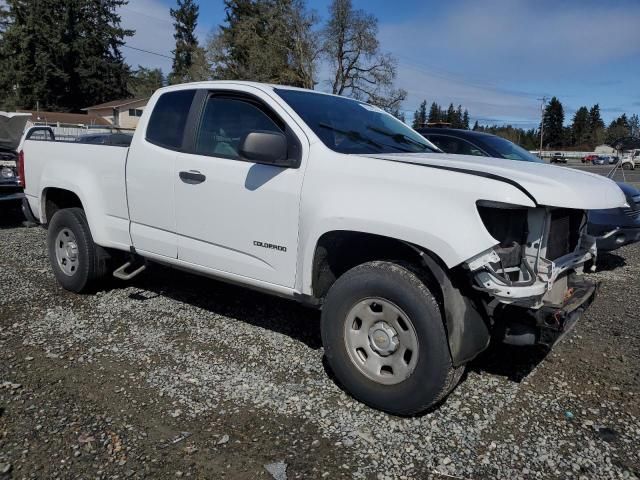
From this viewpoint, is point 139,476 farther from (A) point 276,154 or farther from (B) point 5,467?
(A) point 276,154

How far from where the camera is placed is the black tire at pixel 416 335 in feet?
9.95

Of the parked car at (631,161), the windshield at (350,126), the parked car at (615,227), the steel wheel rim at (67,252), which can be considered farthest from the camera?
the parked car at (631,161)

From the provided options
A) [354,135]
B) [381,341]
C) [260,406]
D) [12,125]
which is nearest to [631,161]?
[12,125]

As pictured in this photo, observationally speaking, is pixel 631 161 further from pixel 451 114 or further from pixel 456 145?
pixel 451 114

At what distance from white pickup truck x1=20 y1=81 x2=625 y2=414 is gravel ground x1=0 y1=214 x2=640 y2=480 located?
34cm

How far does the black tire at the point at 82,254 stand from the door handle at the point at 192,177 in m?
1.57

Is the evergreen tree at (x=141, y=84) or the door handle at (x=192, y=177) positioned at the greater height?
the evergreen tree at (x=141, y=84)

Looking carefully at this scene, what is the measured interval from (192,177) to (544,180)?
248 centimetres

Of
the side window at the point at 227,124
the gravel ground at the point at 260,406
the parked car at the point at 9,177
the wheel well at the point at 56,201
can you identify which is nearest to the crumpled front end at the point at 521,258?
the gravel ground at the point at 260,406

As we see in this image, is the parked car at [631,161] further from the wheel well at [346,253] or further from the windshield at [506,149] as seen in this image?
the wheel well at [346,253]

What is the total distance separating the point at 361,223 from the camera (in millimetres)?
3227

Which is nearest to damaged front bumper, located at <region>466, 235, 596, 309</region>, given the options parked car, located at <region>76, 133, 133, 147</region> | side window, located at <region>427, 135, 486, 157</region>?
parked car, located at <region>76, 133, 133, 147</region>

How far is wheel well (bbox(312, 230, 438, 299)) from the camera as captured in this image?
3424mm

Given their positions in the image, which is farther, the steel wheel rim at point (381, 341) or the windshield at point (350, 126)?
the windshield at point (350, 126)
